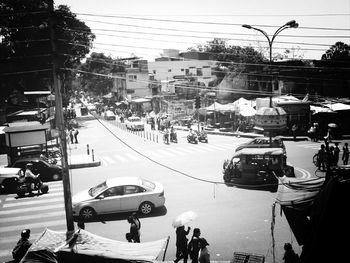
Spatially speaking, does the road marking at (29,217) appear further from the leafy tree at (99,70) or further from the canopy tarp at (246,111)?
the leafy tree at (99,70)

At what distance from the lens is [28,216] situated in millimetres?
12938

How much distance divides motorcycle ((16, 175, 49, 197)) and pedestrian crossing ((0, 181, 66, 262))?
0.29 meters

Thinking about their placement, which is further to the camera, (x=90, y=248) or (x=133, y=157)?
(x=133, y=157)

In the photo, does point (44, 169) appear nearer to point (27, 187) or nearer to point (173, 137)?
point (27, 187)

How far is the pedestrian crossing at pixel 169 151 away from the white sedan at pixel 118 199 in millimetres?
10567

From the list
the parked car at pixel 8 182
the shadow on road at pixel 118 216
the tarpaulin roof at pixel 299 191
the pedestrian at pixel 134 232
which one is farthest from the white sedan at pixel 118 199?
the parked car at pixel 8 182

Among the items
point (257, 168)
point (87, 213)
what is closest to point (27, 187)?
point (87, 213)

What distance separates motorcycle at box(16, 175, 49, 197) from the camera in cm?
1567

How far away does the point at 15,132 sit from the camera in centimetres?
2206

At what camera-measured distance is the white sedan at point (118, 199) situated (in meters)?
12.2

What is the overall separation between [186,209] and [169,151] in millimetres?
→ 13978

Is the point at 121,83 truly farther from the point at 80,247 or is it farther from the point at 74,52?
the point at 80,247

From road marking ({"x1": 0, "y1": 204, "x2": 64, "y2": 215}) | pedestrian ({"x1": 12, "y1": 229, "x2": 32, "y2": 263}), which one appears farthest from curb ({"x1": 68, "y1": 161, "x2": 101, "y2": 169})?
pedestrian ({"x1": 12, "y1": 229, "x2": 32, "y2": 263})

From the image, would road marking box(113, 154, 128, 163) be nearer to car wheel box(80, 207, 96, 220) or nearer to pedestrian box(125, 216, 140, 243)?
car wheel box(80, 207, 96, 220)
